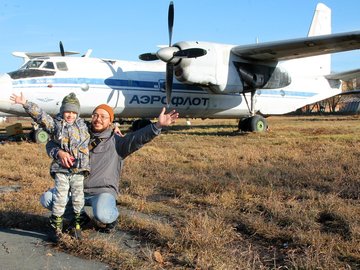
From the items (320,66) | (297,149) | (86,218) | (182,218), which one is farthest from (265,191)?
(320,66)

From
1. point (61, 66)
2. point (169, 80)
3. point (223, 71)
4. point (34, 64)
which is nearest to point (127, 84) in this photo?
point (169, 80)

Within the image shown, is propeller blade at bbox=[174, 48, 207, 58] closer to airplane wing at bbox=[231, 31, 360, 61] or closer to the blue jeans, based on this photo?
airplane wing at bbox=[231, 31, 360, 61]

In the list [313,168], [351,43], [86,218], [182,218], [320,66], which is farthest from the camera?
[320,66]

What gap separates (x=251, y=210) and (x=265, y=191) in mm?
909

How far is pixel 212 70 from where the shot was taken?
15164 millimetres

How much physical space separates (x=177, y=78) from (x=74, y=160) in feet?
38.1

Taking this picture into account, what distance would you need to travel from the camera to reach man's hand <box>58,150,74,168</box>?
3.66 m

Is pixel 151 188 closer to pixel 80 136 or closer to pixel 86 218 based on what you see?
pixel 86 218

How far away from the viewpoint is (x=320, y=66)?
22.2 m

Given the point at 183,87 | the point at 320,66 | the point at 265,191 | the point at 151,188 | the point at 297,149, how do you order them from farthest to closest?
the point at 320,66 → the point at 183,87 → the point at 297,149 → the point at 151,188 → the point at 265,191

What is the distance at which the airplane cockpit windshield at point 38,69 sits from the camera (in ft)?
44.2

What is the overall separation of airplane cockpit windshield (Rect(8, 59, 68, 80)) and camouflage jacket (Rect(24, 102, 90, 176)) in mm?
10426

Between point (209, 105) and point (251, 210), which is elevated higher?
point (209, 105)

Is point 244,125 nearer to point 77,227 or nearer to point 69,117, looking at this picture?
point 69,117
